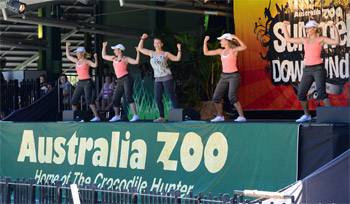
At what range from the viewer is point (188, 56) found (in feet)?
60.3

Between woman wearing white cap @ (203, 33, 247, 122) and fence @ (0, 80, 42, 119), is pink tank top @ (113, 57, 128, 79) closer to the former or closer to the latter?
woman wearing white cap @ (203, 33, 247, 122)

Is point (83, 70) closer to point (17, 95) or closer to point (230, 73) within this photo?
point (230, 73)

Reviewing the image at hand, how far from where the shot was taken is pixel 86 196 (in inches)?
368

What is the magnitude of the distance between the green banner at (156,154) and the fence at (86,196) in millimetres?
996

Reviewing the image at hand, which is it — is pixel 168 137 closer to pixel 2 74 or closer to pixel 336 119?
pixel 336 119

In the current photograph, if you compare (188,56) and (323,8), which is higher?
(323,8)

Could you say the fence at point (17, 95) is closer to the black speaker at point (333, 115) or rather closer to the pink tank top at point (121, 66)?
the pink tank top at point (121, 66)

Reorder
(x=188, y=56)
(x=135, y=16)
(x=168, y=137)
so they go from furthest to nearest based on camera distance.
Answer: (x=135, y=16) → (x=188, y=56) → (x=168, y=137)

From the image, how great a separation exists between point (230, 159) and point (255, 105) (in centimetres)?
565

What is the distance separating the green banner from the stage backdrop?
400 cm

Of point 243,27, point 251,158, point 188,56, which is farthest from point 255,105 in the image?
point 251,158

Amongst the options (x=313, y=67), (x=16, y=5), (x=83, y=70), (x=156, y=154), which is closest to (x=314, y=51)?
(x=313, y=67)

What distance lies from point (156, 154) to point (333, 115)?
10.7ft

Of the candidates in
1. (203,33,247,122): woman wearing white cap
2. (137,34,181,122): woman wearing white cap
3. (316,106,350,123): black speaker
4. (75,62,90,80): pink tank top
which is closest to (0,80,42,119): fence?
(75,62,90,80): pink tank top
